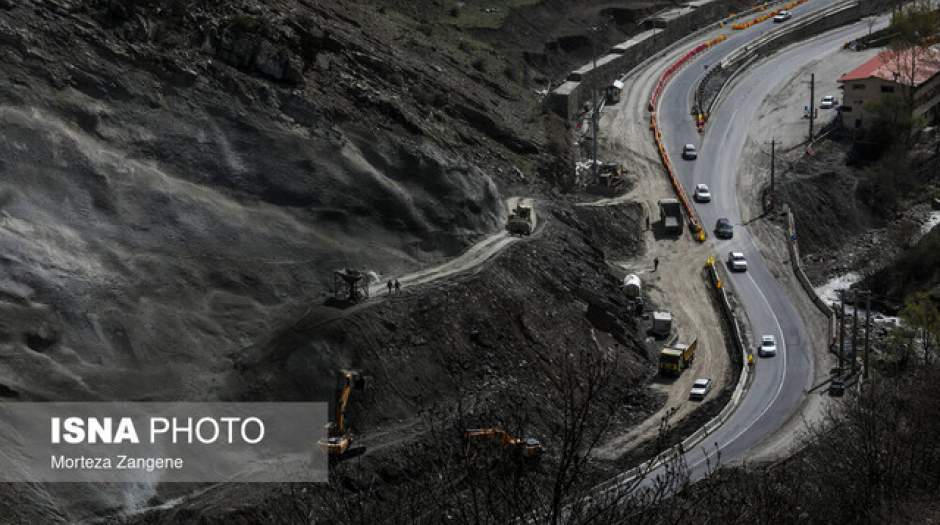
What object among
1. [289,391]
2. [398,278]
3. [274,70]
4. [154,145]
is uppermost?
[274,70]

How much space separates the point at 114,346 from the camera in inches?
2301

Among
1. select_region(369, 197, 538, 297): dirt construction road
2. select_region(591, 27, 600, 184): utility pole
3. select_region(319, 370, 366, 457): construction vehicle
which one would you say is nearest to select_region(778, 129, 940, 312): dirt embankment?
select_region(591, 27, 600, 184): utility pole

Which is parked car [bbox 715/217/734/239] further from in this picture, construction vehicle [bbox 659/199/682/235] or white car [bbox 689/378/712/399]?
white car [bbox 689/378/712/399]

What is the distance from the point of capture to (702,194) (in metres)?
94.3

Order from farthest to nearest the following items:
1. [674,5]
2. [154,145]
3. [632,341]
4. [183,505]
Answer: [674,5], [632,341], [154,145], [183,505]

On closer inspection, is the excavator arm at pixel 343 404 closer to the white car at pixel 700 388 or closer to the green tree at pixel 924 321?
the white car at pixel 700 388

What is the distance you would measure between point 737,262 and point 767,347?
10.9 m

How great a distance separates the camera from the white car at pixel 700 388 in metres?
69.9

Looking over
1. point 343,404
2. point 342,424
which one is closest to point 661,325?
point 343,404

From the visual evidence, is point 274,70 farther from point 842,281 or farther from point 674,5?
point 674,5

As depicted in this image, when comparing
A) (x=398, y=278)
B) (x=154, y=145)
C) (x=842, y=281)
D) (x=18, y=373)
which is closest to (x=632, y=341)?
(x=398, y=278)

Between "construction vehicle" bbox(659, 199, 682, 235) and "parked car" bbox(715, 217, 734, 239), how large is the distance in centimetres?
229

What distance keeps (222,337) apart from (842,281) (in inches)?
1622

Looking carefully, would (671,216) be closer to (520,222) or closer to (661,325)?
(661,325)
